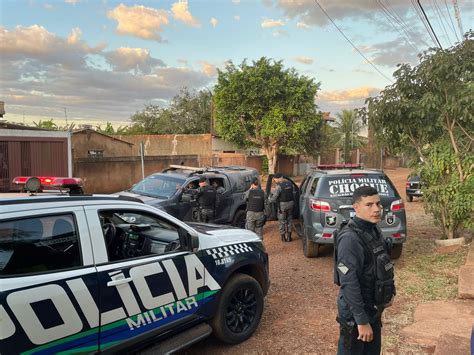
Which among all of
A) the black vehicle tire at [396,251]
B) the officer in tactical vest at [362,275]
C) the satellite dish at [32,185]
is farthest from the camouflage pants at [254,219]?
the officer in tactical vest at [362,275]

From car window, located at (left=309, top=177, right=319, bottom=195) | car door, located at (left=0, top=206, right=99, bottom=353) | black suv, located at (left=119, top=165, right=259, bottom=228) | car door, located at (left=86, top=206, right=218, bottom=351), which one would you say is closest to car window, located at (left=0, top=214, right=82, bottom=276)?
car door, located at (left=0, top=206, right=99, bottom=353)

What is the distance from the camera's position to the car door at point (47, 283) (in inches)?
97.9

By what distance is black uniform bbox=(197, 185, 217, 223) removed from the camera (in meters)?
8.98

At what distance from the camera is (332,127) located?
4119 cm

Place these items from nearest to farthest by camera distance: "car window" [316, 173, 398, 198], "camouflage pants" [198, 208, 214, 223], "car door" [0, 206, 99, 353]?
"car door" [0, 206, 99, 353]
"car window" [316, 173, 398, 198]
"camouflage pants" [198, 208, 214, 223]

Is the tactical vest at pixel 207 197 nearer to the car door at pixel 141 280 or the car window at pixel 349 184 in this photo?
the car window at pixel 349 184

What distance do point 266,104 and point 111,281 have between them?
22.7 meters

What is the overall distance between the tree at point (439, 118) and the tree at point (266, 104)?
16.1 m

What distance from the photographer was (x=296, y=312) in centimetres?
507

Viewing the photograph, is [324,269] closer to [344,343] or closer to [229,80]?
[344,343]

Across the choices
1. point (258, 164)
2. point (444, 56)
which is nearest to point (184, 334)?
point (444, 56)

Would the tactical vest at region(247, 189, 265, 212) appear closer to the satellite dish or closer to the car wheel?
the car wheel

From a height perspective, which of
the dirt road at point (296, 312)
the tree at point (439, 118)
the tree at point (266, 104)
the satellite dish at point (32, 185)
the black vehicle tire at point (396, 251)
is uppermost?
the tree at point (266, 104)

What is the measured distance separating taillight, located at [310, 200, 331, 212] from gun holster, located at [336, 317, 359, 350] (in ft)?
13.1
